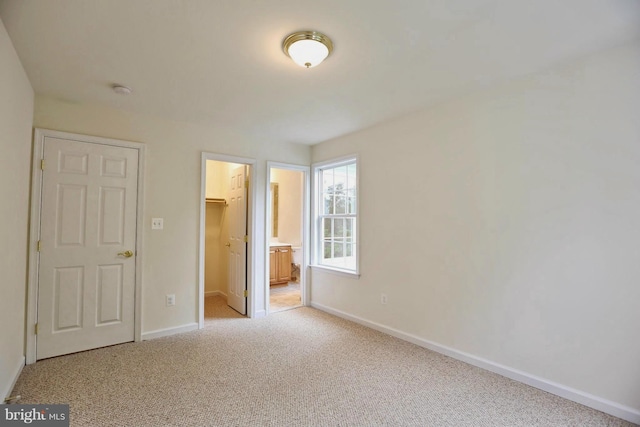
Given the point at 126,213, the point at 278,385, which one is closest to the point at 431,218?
the point at 278,385

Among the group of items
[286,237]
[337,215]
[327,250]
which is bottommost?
[327,250]

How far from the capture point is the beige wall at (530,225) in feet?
6.70

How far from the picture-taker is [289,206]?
649cm

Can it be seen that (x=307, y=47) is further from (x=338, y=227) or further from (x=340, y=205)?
(x=338, y=227)

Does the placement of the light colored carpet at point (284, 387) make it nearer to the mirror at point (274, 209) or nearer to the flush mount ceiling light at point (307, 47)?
the flush mount ceiling light at point (307, 47)

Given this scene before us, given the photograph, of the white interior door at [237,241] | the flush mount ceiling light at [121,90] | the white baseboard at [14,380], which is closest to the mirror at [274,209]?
the white interior door at [237,241]

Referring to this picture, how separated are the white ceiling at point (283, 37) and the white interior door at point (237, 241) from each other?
1.51m

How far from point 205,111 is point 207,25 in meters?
1.52

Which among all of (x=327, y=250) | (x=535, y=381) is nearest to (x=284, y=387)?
(x=535, y=381)

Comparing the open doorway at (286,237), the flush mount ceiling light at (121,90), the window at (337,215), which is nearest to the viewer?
the flush mount ceiling light at (121,90)

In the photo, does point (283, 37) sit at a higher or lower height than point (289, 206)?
higher

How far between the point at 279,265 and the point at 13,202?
418cm

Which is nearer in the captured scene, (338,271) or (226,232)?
(338,271)

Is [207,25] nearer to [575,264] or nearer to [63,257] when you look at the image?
[63,257]
